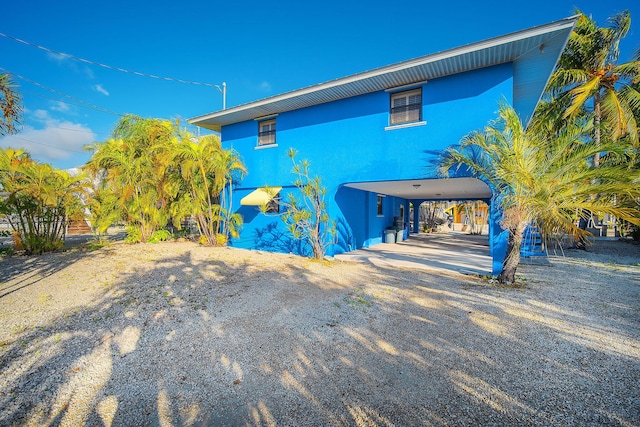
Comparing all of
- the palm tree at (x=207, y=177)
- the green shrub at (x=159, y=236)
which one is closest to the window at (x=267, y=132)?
the palm tree at (x=207, y=177)

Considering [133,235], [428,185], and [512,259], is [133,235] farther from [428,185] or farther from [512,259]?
[512,259]

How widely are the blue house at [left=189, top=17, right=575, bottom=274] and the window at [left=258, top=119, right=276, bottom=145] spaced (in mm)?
52

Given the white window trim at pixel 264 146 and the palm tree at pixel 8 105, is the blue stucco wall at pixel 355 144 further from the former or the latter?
the palm tree at pixel 8 105

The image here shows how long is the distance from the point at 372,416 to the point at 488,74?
10.6m

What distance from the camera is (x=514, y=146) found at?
7.52 metres

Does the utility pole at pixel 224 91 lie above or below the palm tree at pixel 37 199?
above

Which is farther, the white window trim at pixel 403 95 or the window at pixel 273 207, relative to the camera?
the window at pixel 273 207

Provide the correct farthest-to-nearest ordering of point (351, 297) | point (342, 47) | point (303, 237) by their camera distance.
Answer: point (342, 47) < point (303, 237) < point (351, 297)

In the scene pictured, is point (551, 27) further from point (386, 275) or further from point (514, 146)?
point (386, 275)

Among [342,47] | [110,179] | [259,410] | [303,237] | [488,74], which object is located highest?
[342,47]

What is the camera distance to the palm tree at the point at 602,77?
14570 mm

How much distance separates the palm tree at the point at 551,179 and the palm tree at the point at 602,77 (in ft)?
33.7

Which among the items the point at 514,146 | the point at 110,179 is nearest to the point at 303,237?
the point at 514,146

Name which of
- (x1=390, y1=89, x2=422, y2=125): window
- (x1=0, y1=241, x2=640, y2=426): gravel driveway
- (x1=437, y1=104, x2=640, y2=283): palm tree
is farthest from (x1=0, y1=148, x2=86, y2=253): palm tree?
(x1=437, y1=104, x2=640, y2=283): palm tree
